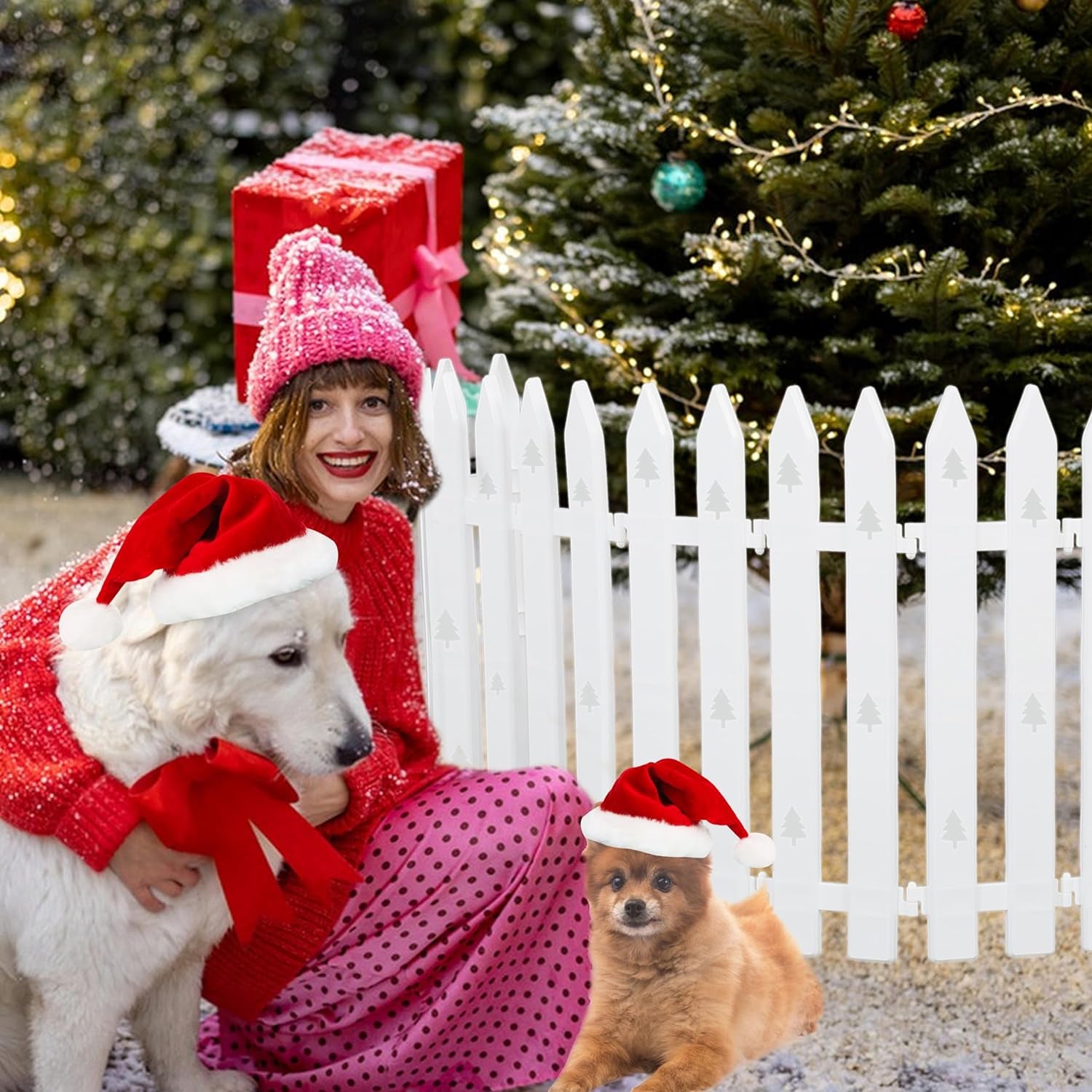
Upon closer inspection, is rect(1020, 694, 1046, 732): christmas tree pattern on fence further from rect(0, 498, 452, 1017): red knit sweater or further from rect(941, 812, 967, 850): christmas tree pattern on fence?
rect(0, 498, 452, 1017): red knit sweater

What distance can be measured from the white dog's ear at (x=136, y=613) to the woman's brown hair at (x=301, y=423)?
0.51 meters

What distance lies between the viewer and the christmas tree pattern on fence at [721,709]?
310 centimetres

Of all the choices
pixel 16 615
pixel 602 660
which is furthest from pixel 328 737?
pixel 602 660

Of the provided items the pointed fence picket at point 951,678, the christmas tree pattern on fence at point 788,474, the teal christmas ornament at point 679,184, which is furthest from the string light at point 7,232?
the pointed fence picket at point 951,678

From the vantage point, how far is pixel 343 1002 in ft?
8.90

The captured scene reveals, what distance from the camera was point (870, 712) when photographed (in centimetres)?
304

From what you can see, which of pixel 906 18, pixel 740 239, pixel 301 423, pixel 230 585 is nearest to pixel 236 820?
pixel 230 585

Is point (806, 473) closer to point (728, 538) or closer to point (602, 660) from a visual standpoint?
point (728, 538)

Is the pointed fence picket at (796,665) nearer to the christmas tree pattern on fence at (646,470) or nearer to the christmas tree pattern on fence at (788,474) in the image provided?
the christmas tree pattern on fence at (788,474)

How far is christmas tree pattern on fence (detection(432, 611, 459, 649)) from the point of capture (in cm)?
336

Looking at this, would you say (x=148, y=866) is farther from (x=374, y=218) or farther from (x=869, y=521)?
(x=374, y=218)

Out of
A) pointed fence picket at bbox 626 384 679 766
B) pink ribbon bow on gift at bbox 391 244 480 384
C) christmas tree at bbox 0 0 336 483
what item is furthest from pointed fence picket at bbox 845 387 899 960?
christmas tree at bbox 0 0 336 483

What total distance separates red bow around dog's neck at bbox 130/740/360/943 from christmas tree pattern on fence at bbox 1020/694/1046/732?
4.89 feet

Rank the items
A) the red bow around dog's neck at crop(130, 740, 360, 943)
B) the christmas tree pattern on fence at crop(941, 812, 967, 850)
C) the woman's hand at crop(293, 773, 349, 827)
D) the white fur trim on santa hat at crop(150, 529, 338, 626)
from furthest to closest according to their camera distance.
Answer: the christmas tree pattern on fence at crop(941, 812, 967, 850) → the woman's hand at crop(293, 773, 349, 827) → the red bow around dog's neck at crop(130, 740, 360, 943) → the white fur trim on santa hat at crop(150, 529, 338, 626)
